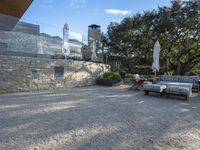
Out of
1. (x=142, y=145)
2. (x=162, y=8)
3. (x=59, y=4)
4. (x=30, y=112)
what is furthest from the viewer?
(x=162, y=8)

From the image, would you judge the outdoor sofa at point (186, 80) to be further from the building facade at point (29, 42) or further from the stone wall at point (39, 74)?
the building facade at point (29, 42)

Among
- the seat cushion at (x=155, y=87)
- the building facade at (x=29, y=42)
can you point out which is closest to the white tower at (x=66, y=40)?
the building facade at (x=29, y=42)

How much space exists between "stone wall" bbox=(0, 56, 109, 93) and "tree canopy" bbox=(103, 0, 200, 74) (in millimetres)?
5449

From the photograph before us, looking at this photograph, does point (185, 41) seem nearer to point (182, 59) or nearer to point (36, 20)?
point (182, 59)

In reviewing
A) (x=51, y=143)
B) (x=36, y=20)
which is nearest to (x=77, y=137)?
(x=51, y=143)

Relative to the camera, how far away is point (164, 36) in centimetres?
1412

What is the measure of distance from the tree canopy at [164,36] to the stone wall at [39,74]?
545 cm

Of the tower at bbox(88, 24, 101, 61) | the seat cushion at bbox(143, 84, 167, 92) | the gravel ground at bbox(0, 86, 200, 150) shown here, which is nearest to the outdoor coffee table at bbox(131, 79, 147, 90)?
the seat cushion at bbox(143, 84, 167, 92)

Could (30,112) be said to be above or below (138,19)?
below

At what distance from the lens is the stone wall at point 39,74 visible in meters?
7.21

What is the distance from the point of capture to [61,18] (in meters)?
10.3

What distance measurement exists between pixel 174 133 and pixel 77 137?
68.6 inches

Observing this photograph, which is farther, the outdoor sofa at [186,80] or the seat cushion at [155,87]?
the outdoor sofa at [186,80]

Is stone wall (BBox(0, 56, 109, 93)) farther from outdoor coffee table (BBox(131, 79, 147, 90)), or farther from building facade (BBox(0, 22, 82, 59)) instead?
outdoor coffee table (BBox(131, 79, 147, 90))
